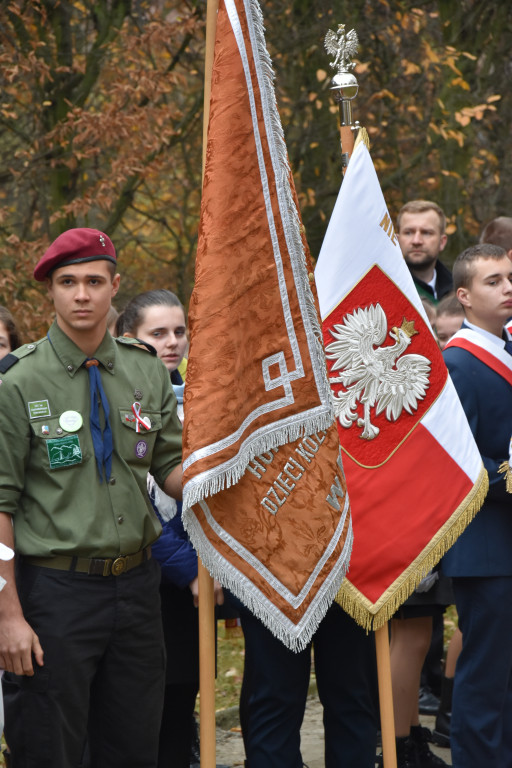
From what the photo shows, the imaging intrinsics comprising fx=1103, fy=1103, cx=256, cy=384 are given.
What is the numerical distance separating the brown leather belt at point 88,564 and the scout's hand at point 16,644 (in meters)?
0.18

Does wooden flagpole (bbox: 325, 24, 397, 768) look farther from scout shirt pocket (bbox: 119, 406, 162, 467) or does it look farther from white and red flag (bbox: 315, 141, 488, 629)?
scout shirt pocket (bbox: 119, 406, 162, 467)

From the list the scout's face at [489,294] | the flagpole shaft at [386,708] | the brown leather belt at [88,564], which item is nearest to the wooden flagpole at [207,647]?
the brown leather belt at [88,564]

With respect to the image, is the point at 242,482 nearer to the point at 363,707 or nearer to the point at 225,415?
the point at 225,415

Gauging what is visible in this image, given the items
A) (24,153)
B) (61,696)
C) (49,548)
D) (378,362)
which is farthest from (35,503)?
(24,153)

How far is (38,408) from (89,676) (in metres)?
0.81

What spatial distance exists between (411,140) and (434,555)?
25.5 ft

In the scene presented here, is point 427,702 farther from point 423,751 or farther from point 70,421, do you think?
point 70,421

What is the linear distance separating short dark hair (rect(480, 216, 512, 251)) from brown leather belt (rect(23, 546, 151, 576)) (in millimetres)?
3088

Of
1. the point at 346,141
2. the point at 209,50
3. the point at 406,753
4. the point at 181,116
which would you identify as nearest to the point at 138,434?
the point at 209,50

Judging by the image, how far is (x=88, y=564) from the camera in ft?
10.7

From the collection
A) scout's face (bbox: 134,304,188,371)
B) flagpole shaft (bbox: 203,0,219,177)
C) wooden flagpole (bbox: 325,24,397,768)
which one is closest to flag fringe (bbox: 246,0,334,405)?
flagpole shaft (bbox: 203,0,219,177)

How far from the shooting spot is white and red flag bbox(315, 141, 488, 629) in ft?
12.7

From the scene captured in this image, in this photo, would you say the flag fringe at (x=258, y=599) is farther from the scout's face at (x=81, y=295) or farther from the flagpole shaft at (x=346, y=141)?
the flagpole shaft at (x=346, y=141)

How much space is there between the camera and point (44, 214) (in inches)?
365
